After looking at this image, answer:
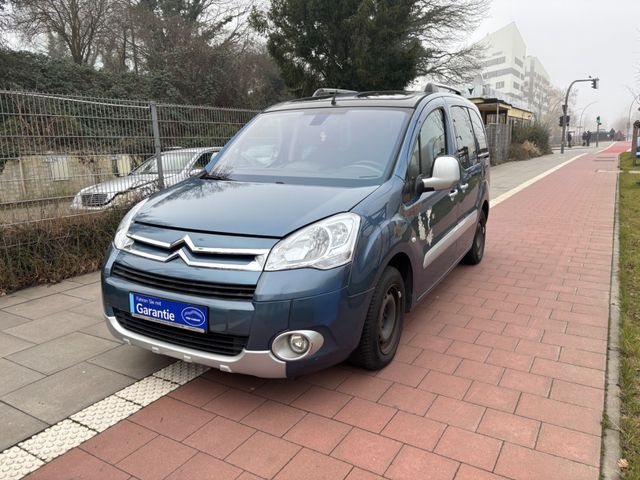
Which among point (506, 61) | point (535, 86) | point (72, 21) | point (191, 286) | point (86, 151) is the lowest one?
point (191, 286)

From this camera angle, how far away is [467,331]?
399cm

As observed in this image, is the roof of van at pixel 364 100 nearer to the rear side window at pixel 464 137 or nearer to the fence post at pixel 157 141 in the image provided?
the rear side window at pixel 464 137

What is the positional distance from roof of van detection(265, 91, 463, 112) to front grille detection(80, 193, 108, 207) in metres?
2.67

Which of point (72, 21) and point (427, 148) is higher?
point (72, 21)

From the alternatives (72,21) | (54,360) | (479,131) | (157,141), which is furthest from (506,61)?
(54,360)

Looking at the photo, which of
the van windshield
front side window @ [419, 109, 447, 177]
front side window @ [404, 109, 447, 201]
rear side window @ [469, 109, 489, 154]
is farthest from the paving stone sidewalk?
rear side window @ [469, 109, 489, 154]

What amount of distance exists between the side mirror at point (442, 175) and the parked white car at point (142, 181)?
9.08ft

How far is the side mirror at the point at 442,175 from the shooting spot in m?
3.44

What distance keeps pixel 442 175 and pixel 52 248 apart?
14.0 ft

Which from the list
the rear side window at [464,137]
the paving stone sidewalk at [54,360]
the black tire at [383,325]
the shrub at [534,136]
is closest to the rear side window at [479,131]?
the rear side window at [464,137]

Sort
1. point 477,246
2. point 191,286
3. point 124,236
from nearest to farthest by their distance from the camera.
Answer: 1. point 191,286
2. point 124,236
3. point 477,246

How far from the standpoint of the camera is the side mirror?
11.3ft

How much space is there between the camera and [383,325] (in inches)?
129

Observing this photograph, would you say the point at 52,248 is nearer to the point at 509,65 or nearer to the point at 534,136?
the point at 534,136
